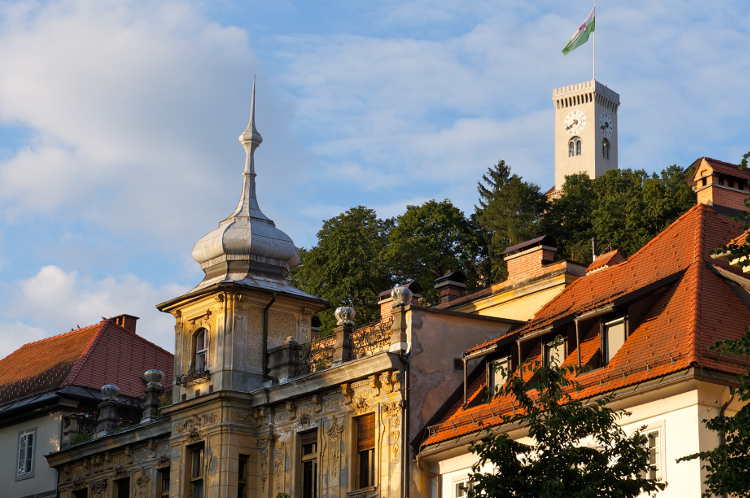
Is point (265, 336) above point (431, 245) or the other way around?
the other way around

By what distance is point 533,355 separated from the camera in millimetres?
35688

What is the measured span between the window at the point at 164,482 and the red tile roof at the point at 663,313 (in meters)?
10.9

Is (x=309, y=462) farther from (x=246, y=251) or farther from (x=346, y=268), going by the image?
(x=346, y=268)

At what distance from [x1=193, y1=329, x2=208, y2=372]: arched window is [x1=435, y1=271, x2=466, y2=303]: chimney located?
7.69 m

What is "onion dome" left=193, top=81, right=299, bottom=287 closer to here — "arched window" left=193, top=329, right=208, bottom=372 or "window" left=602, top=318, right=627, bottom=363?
"arched window" left=193, top=329, right=208, bottom=372

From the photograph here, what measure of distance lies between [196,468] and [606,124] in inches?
5610

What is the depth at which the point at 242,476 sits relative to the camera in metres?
42.5

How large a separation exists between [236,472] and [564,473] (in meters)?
17.9

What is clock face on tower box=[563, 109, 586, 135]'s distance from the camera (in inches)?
7052

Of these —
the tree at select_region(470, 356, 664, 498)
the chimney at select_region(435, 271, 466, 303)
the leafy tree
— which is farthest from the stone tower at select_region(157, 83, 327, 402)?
the leafy tree

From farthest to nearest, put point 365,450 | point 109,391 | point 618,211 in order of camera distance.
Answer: point 618,211
point 109,391
point 365,450

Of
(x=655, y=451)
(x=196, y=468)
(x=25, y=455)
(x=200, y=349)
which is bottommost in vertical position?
(x=655, y=451)

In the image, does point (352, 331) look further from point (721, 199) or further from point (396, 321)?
point (721, 199)

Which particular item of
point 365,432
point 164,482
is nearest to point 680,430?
point 365,432
